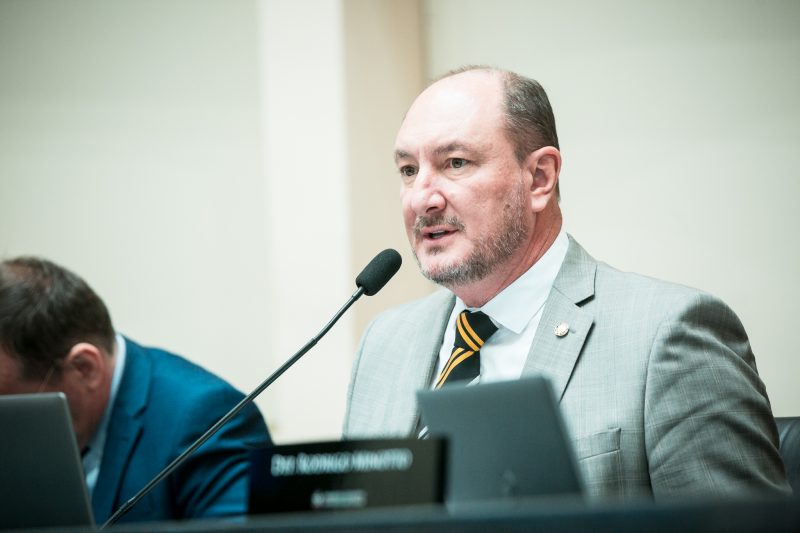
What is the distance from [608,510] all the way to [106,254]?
3.04 m

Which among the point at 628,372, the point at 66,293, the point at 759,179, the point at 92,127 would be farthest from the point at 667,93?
the point at 92,127

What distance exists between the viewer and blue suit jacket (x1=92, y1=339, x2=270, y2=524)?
195 cm

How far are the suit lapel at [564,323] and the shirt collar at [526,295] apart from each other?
1.4 inches

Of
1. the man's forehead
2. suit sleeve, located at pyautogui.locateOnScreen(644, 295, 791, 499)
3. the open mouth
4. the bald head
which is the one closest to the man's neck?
the bald head

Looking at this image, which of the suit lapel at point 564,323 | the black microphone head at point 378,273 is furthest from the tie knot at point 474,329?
the black microphone head at point 378,273

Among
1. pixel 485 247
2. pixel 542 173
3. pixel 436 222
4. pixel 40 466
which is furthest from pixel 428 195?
pixel 40 466

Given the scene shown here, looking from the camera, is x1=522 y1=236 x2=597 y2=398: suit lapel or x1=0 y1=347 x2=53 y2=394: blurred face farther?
x1=0 y1=347 x2=53 y2=394: blurred face

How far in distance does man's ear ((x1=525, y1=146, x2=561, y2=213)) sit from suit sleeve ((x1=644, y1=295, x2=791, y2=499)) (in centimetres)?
46

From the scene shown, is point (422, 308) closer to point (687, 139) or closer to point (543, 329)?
point (543, 329)

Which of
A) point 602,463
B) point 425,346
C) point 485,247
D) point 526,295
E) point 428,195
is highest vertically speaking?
point 428,195

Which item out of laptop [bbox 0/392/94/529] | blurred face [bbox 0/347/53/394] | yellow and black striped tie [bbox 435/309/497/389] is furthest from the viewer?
blurred face [bbox 0/347/53/394]

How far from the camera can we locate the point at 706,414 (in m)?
1.58

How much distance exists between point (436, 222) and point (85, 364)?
2.91 feet

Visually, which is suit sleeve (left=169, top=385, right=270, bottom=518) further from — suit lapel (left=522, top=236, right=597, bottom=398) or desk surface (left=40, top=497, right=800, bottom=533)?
desk surface (left=40, top=497, right=800, bottom=533)
